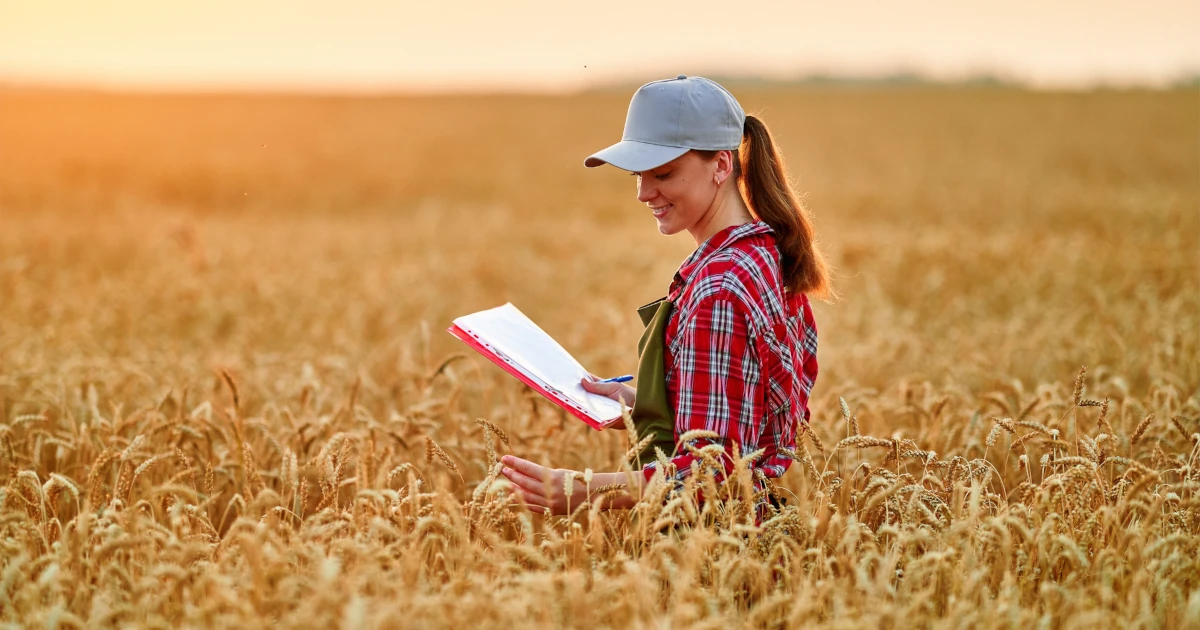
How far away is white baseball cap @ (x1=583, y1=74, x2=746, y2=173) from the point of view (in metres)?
2.85

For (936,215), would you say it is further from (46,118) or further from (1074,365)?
(46,118)

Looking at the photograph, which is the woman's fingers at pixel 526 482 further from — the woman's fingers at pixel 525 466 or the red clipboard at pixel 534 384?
the red clipboard at pixel 534 384

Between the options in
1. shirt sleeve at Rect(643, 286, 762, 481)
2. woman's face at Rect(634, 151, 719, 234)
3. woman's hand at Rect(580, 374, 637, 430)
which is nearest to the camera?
shirt sleeve at Rect(643, 286, 762, 481)

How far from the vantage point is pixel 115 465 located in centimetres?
405

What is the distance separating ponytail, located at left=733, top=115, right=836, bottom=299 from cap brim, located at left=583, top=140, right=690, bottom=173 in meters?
0.30

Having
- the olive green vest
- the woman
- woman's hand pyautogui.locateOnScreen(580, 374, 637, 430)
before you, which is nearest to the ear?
the woman

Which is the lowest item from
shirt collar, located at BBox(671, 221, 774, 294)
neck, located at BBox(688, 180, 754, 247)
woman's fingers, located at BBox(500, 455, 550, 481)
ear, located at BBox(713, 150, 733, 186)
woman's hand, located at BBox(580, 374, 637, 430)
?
woman's fingers, located at BBox(500, 455, 550, 481)

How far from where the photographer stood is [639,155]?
2.85 m

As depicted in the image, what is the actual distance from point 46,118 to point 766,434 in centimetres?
4040

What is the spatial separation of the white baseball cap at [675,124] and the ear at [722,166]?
0.04 metres

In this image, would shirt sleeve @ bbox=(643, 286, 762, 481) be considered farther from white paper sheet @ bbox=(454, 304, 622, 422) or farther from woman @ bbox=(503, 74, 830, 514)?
white paper sheet @ bbox=(454, 304, 622, 422)

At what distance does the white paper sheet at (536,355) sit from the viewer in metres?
3.01

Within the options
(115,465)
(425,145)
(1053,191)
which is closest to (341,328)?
(115,465)

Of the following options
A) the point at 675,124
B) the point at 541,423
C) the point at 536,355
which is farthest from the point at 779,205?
the point at 541,423
